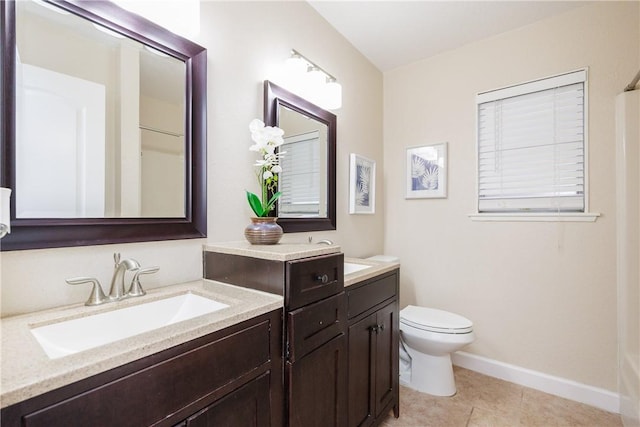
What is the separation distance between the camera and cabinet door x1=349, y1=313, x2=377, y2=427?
1.32m

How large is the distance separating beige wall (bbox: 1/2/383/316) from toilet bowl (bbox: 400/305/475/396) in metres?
0.67

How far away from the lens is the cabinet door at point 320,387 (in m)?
0.99

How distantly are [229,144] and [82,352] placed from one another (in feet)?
3.24

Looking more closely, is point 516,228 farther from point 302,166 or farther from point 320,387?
point 320,387

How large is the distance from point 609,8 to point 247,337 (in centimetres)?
273

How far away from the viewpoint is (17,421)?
0.47m

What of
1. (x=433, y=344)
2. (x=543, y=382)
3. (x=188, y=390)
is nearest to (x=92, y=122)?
(x=188, y=390)

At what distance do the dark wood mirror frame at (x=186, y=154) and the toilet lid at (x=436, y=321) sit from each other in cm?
143

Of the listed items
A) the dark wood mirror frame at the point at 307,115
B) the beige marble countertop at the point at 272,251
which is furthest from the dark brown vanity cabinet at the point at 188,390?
the dark wood mirror frame at the point at 307,115

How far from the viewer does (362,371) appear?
1388mm

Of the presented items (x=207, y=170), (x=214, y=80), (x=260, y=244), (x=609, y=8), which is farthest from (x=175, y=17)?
(x=609, y=8)

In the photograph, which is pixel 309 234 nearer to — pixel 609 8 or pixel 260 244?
pixel 260 244

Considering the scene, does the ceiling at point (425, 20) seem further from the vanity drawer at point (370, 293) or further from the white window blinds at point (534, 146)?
the vanity drawer at point (370, 293)

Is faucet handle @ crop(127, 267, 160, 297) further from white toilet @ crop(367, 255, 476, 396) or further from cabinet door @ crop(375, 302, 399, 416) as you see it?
white toilet @ crop(367, 255, 476, 396)
